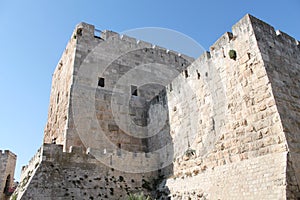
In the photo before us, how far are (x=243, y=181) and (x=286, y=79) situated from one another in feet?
10.1

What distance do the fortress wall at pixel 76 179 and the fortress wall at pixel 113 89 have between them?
5.70 feet

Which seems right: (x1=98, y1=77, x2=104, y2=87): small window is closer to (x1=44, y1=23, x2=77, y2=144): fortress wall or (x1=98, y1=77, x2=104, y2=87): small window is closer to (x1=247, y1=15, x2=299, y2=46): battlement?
(x1=44, y1=23, x2=77, y2=144): fortress wall

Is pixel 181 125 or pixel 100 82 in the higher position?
pixel 100 82

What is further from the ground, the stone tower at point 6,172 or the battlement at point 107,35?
the battlement at point 107,35

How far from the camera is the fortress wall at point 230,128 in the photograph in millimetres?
6055

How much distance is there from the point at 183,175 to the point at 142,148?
10.9 feet

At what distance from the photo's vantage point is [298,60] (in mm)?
8117

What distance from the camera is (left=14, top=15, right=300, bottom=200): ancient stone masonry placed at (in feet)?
20.7

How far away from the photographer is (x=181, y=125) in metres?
9.69

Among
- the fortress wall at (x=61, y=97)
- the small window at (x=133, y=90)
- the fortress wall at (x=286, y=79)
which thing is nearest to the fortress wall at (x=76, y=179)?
the fortress wall at (x=61, y=97)

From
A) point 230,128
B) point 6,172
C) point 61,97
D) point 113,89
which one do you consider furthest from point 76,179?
point 6,172

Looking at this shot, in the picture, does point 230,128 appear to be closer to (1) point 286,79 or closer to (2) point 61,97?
(1) point 286,79

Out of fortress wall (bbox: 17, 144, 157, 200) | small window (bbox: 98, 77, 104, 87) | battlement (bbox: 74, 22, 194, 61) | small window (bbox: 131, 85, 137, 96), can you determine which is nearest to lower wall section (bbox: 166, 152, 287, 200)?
fortress wall (bbox: 17, 144, 157, 200)

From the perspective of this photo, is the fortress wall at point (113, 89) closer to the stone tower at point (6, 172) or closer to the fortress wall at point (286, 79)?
the fortress wall at point (286, 79)
